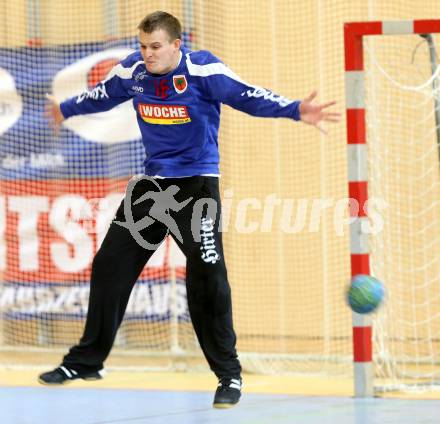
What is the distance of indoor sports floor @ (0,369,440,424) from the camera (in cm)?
668

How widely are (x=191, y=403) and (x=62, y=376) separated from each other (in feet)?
4.20

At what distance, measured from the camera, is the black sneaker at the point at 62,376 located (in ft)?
20.5

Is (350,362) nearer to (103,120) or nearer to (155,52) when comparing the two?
(103,120)

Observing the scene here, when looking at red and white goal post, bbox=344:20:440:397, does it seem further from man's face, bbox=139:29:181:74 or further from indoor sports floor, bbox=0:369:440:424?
man's face, bbox=139:29:181:74

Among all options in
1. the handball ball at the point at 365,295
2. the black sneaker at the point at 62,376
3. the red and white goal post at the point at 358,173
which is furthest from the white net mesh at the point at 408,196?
the black sneaker at the point at 62,376

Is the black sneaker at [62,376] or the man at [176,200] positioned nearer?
the man at [176,200]

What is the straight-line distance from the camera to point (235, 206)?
31.6 ft

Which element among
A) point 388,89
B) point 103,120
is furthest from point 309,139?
point 103,120

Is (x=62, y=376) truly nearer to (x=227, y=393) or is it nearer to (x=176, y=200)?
(x=227, y=393)

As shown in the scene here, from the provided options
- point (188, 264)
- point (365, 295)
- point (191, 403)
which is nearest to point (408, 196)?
point (365, 295)

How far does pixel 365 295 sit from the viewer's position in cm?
656

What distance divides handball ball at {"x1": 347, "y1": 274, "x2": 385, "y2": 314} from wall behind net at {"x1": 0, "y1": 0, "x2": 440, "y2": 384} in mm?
2414

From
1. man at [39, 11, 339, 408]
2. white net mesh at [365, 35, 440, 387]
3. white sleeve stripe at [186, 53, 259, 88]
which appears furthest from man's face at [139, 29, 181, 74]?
white net mesh at [365, 35, 440, 387]

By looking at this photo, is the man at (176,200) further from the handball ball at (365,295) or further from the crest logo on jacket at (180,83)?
the handball ball at (365,295)
